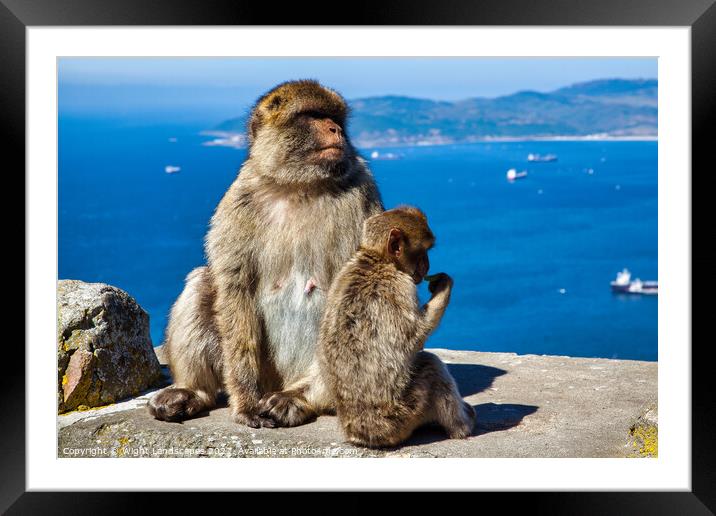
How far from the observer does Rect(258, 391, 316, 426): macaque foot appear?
575 cm

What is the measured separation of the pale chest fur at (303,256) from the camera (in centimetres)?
587

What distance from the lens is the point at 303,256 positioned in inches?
231

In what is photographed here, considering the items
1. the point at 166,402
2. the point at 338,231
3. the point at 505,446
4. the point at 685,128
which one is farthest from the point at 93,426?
the point at 685,128

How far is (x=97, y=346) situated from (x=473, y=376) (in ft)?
10.1

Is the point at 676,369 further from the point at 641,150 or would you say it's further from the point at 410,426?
the point at 641,150

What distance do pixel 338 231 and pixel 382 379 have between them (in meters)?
1.21

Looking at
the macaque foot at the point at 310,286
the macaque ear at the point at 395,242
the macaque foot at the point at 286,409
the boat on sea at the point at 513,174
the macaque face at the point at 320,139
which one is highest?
the boat on sea at the point at 513,174

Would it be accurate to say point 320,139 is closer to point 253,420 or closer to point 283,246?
point 283,246

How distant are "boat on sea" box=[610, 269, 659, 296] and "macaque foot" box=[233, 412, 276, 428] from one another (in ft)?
53.0

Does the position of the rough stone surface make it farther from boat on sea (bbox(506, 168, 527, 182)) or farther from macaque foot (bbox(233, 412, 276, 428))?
boat on sea (bbox(506, 168, 527, 182))

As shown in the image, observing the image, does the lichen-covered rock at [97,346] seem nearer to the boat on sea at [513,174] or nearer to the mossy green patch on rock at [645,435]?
the mossy green patch on rock at [645,435]

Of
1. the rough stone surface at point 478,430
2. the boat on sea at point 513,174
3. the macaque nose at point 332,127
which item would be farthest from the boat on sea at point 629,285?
the macaque nose at point 332,127

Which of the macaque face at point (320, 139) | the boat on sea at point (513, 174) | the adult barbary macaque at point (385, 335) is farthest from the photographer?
the boat on sea at point (513, 174)

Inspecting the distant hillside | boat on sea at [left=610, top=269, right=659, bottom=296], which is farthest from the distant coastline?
boat on sea at [left=610, top=269, right=659, bottom=296]
